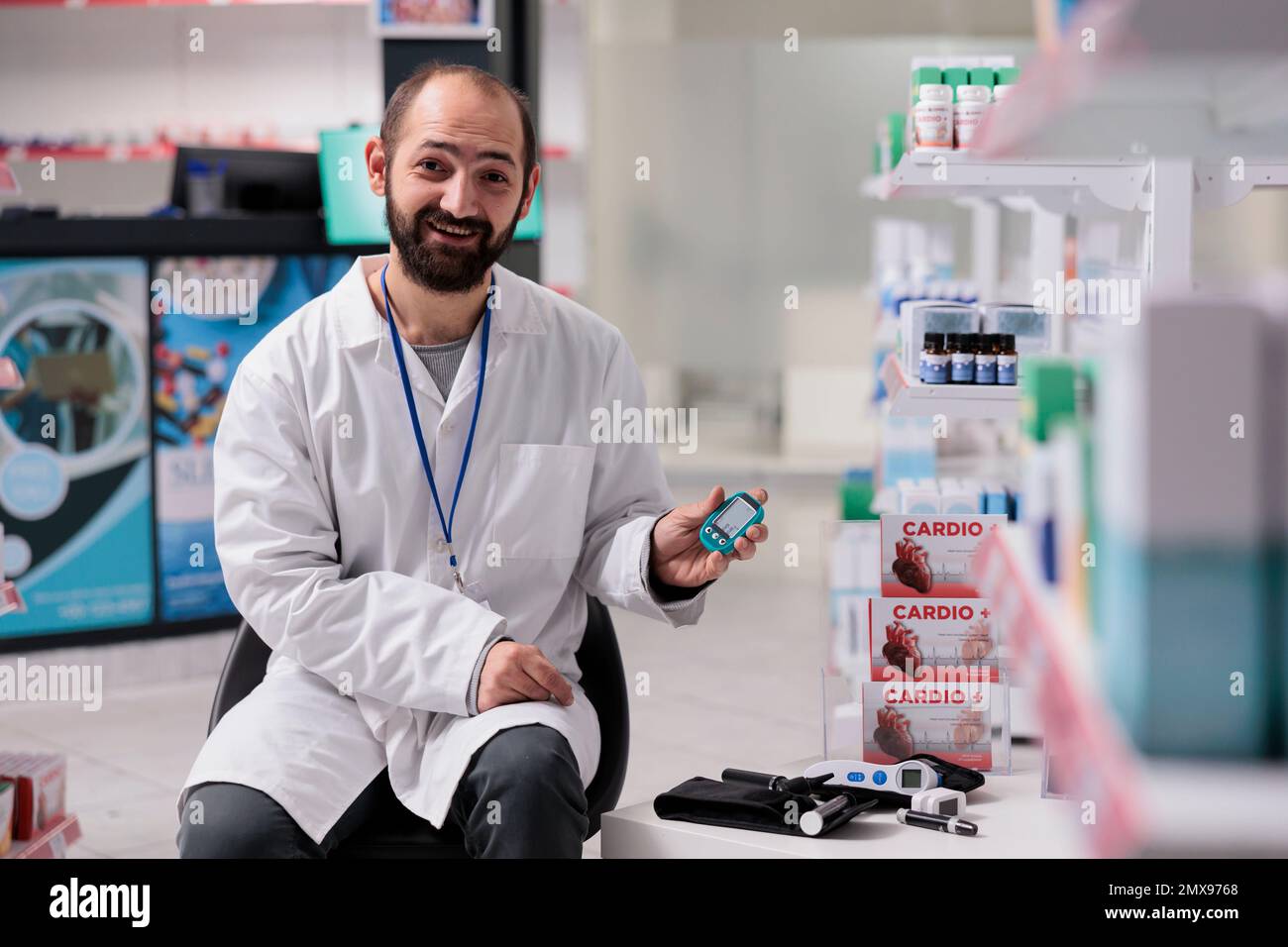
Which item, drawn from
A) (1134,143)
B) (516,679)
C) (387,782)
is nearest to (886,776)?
(516,679)

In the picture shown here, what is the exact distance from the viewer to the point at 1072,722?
0.89m

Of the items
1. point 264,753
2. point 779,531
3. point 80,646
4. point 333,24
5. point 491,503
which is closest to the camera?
point 264,753

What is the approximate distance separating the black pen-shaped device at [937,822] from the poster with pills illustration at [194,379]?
120 inches

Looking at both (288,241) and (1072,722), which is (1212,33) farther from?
(288,241)

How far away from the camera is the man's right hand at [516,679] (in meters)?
2.18

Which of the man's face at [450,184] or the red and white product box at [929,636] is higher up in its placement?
the man's face at [450,184]

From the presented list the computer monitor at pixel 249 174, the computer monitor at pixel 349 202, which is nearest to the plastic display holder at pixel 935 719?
the computer monitor at pixel 349 202

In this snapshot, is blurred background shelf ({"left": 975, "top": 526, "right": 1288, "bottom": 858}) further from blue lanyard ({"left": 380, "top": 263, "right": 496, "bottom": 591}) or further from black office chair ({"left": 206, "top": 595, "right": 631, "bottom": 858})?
blue lanyard ({"left": 380, "top": 263, "right": 496, "bottom": 591})

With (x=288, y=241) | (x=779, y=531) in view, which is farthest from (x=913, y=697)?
(x=779, y=531)

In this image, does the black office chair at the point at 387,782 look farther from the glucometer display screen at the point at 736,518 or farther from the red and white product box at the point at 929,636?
the red and white product box at the point at 929,636

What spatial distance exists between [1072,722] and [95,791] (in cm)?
340

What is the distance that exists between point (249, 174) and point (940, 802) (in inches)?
145

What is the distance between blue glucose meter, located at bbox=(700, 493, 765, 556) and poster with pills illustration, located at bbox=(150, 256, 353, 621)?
2.88 metres

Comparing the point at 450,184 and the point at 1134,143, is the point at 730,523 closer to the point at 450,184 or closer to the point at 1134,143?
the point at 450,184
